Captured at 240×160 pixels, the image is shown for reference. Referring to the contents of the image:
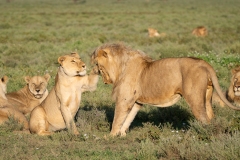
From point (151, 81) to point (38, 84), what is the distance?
372cm

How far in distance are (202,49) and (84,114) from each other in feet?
35.1

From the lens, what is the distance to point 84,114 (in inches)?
336

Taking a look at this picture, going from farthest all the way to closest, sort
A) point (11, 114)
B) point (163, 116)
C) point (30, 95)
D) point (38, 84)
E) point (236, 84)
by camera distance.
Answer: point (30, 95) < point (38, 84) < point (236, 84) < point (163, 116) < point (11, 114)

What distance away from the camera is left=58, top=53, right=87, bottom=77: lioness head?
295 inches

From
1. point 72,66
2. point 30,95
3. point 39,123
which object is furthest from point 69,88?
point 30,95

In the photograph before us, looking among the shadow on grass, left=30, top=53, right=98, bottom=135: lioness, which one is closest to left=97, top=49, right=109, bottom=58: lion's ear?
left=30, top=53, right=98, bottom=135: lioness

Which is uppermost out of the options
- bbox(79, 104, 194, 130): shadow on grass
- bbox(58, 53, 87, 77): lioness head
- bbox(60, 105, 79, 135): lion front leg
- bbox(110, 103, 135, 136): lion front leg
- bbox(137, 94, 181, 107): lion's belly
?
bbox(58, 53, 87, 77): lioness head

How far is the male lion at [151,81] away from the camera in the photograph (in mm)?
6066

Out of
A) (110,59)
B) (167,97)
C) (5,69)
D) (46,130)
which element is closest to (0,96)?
(46,130)

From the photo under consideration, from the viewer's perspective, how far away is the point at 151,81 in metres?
6.59

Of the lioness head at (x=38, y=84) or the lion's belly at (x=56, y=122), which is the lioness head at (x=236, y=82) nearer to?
the lion's belly at (x=56, y=122)

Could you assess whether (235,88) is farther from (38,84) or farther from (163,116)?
(38,84)

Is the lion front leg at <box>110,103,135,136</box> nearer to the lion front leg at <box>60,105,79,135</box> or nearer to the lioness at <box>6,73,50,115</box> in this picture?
the lion front leg at <box>60,105,79,135</box>

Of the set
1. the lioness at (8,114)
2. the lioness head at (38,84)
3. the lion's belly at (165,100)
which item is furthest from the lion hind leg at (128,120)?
the lioness head at (38,84)
